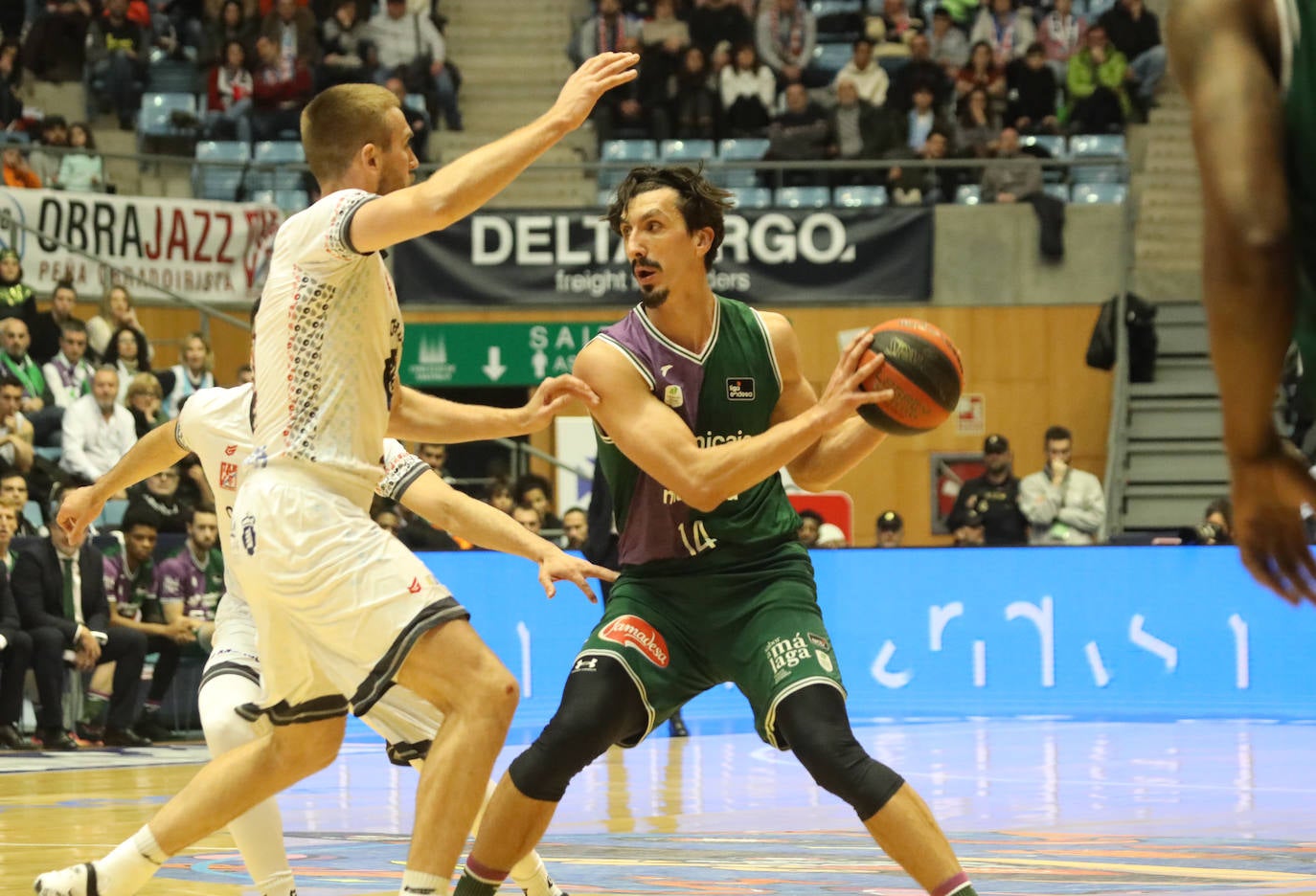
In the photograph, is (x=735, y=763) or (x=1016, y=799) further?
(x=735, y=763)

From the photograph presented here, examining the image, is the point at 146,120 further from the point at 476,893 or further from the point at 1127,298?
the point at 476,893

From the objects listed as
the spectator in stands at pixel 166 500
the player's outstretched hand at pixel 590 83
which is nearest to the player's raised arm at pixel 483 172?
the player's outstretched hand at pixel 590 83

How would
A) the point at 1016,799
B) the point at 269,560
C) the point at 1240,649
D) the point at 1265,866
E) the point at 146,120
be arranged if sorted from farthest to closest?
the point at 146,120, the point at 1240,649, the point at 1016,799, the point at 1265,866, the point at 269,560

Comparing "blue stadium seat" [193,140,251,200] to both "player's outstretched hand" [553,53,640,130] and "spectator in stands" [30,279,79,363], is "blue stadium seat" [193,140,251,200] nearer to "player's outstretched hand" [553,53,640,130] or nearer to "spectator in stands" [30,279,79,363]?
"spectator in stands" [30,279,79,363]

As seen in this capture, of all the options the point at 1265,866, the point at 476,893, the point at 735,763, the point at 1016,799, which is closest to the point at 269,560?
the point at 476,893

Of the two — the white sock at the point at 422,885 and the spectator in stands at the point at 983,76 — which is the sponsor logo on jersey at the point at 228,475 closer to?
the white sock at the point at 422,885

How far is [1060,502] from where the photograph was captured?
1505 cm

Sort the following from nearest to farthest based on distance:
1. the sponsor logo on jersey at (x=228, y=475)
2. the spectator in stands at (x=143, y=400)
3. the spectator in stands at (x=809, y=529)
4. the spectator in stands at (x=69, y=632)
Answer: the sponsor logo on jersey at (x=228, y=475) < the spectator in stands at (x=69, y=632) < the spectator in stands at (x=143, y=400) < the spectator in stands at (x=809, y=529)

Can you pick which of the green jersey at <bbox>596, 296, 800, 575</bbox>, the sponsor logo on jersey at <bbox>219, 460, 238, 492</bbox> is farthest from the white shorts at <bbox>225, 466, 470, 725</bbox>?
the sponsor logo on jersey at <bbox>219, 460, 238, 492</bbox>

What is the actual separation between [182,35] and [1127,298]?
10.1 meters

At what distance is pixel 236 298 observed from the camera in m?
17.7

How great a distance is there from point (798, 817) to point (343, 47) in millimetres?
13795

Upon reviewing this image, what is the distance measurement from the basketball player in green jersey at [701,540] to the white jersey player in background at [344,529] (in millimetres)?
336

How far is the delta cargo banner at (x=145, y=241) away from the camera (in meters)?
15.9
